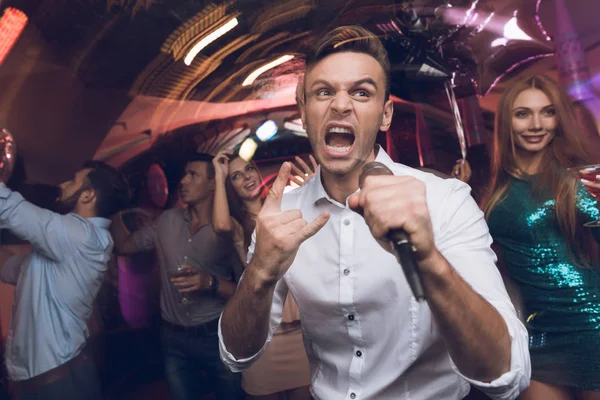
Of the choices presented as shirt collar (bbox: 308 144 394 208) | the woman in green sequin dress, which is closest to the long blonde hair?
the woman in green sequin dress

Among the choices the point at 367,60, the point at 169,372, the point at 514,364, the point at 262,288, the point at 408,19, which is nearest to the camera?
the point at 514,364

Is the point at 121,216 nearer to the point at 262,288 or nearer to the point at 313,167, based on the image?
the point at 313,167

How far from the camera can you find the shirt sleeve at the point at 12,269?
3.96ft

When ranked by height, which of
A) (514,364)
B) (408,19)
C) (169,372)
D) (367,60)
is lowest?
(169,372)

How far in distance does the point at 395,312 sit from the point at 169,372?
2.12ft

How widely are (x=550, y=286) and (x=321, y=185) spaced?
52 cm

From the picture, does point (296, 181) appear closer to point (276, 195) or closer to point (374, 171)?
point (276, 195)

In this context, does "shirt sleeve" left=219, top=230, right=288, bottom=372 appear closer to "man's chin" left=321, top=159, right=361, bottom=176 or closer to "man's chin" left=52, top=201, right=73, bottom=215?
"man's chin" left=321, top=159, right=361, bottom=176

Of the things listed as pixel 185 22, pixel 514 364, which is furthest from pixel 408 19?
pixel 514 364

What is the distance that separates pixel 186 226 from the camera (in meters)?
1.22

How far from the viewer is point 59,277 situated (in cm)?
119

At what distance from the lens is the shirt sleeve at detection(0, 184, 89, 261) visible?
3.83ft

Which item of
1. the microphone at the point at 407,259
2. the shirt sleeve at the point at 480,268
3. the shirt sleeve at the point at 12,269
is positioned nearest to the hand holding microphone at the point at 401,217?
the microphone at the point at 407,259

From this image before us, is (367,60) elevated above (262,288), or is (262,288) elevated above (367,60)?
(367,60)
